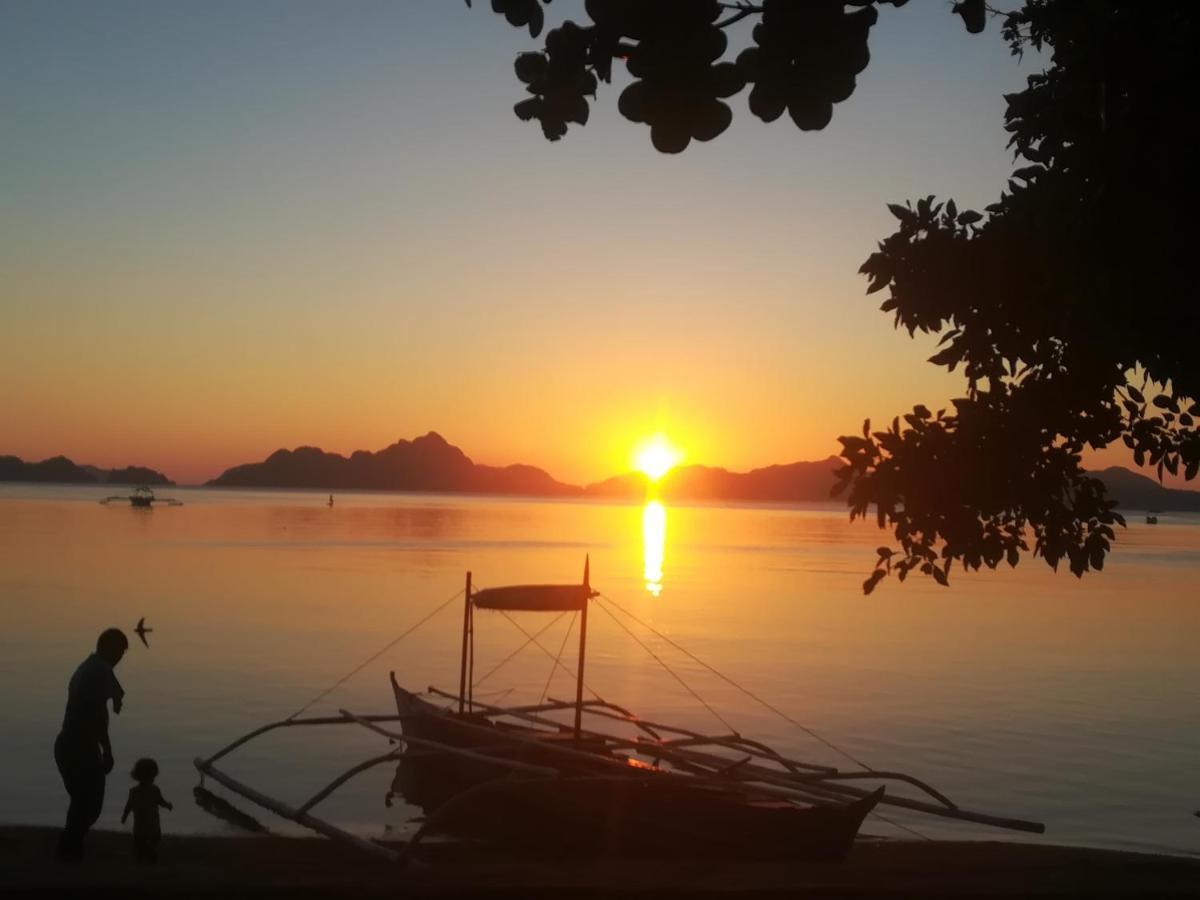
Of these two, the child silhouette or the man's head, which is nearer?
the man's head

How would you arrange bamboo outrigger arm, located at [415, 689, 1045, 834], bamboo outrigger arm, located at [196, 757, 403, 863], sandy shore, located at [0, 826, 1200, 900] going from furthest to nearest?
bamboo outrigger arm, located at [415, 689, 1045, 834] → bamboo outrigger arm, located at [196, 757, 403, 863] → sandy shore, located at [0, 826, 1200, 900]

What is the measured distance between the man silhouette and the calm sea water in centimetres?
778

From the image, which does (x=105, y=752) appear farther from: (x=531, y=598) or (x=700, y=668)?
(x=700, y=668)

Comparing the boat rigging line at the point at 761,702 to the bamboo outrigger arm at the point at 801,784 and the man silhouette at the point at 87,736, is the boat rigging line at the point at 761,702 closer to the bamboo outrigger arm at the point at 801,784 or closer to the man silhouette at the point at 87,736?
the bamboo outrigger arm at the point at 801,784

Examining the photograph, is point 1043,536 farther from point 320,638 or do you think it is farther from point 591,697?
point 320,638

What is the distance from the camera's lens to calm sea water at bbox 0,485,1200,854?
22.3 m

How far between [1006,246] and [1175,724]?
856 inches

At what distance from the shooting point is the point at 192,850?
42.0ft

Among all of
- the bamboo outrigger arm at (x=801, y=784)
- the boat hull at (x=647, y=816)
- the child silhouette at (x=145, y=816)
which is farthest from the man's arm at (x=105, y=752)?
the bamboo outrigger arm at (x=801, y=784)

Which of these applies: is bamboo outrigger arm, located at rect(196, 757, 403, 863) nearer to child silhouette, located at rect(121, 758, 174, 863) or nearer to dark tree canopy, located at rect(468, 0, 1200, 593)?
child silhouette, located at rect(121, 758, 174, 863)

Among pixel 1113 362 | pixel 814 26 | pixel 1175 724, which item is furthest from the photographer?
pixel 1175 724

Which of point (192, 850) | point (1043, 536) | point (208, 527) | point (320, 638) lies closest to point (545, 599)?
point (192, 850)

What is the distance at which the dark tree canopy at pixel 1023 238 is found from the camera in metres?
4.81

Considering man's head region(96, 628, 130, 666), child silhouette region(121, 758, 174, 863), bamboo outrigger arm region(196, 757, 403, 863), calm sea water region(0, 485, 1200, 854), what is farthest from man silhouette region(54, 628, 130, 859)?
calm sea water region(0, 485, 1200, 854)
